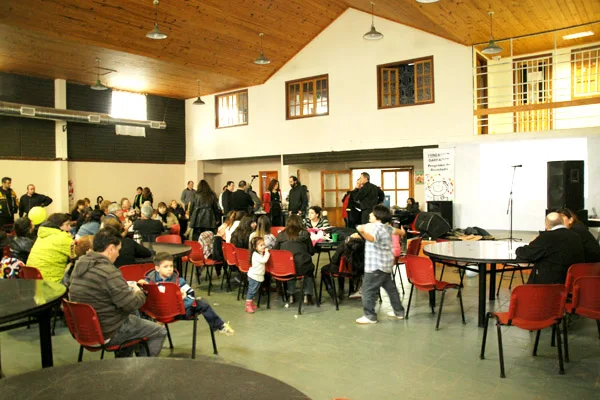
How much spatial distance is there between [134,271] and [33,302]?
5.24ft

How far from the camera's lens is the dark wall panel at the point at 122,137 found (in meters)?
13.3

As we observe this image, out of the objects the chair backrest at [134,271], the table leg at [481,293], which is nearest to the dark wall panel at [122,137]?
the chair backrest at [134,271]

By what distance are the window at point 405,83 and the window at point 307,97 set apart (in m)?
A: 1.65

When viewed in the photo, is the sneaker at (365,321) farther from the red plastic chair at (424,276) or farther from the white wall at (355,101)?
the white wall at (355,101)

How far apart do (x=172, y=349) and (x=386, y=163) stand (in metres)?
9.84

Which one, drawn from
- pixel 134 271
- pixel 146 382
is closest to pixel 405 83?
pixel 134 271

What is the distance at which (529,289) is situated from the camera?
3.51 metres

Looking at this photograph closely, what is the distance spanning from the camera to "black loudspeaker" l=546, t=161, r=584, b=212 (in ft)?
26.0

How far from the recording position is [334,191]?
1417 cm

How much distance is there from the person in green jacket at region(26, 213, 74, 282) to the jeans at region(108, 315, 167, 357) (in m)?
1.82

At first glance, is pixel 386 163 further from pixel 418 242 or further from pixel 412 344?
pixel 412 344

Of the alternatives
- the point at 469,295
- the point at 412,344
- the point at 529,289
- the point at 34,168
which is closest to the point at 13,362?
the point at 412,344

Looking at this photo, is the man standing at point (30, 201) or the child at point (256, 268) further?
the man standing at point (30, 201)

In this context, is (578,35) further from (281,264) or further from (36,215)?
(36,215)
